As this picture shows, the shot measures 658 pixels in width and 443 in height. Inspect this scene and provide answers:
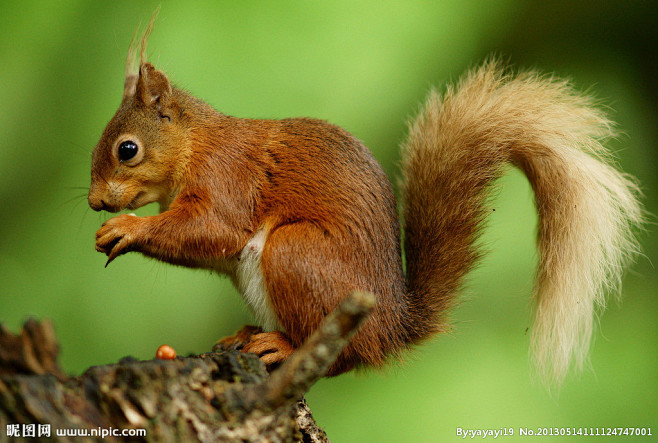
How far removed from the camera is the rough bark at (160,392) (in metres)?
0.92

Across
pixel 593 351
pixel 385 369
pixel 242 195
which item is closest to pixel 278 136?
pixel 242 195

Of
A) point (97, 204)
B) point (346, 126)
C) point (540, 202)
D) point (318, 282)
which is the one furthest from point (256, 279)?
point (346, 126)

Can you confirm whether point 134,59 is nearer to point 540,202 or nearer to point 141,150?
point 141,150

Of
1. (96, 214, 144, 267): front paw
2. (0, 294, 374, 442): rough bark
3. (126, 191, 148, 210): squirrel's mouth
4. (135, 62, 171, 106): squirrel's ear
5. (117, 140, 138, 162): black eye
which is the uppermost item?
(135, 62, 171, 106): squirrel's ear

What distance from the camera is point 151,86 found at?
1.69 m

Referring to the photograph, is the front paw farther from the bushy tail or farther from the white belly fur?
the bushy tail

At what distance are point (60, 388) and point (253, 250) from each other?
26.9 inches

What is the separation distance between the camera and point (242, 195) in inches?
63.2

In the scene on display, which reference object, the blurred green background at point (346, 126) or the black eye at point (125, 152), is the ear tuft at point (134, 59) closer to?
the black eye at point (125, 152)

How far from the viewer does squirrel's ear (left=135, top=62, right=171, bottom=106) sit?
1.67 meters

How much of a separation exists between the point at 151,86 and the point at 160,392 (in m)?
0.96

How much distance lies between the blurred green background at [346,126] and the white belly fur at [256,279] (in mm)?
874

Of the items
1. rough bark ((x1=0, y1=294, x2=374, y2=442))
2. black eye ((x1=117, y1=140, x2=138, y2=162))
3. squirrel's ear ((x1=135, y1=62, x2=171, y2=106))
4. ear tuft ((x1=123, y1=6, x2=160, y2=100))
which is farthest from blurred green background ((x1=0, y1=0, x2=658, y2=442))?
rough bark ((x1=0, y1=294, x2=374, y2=442))

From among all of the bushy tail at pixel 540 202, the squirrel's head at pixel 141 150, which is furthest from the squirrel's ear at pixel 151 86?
the bushy tail at pixel 540 202
